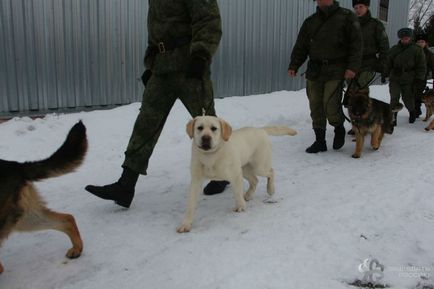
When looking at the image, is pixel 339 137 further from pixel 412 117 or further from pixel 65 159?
pixel 65 159

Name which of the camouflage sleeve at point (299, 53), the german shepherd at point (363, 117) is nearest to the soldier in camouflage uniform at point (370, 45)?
the german shepherd at point (363, 117)

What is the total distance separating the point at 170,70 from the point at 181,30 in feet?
1.21

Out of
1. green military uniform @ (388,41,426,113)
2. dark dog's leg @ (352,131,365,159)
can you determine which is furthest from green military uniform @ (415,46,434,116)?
dark dog's leg @ (352,131,365,159)

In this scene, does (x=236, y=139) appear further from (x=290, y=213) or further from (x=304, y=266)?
(x=304, y=266)

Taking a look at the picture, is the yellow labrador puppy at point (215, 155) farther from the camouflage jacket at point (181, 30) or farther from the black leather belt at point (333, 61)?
the black leather belt at point (333, 61)

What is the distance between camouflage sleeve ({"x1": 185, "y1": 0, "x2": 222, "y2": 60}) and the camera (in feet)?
12.2

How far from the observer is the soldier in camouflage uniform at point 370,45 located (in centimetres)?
702

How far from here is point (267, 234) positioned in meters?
3.39

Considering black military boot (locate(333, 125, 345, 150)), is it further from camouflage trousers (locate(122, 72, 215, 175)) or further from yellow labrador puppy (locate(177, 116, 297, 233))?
camouflage trousers (locate(122, 72, 215, 175))

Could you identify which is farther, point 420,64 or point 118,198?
point 420,64

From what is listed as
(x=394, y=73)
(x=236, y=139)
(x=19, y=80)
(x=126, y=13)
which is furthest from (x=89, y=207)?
(x=394, y=73)

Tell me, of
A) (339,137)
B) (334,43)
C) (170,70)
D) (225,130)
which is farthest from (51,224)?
(339,137)

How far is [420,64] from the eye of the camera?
859 cm

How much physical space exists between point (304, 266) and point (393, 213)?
1.29 metres
